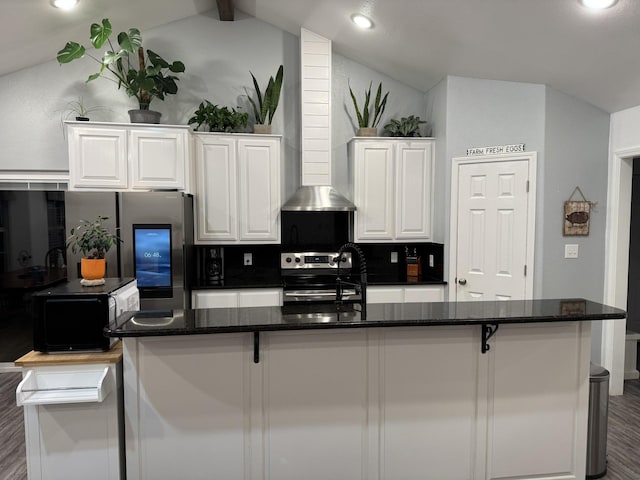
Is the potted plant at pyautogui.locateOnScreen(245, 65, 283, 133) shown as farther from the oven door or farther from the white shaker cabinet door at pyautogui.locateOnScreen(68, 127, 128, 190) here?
the oven door

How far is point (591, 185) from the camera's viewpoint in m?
3.75

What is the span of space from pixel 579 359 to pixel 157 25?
15.6 ft

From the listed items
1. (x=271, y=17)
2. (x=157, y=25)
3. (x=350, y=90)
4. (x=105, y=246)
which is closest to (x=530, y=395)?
(x=105, y=246)

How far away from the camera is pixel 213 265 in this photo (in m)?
4.54

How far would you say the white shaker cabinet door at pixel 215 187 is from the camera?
A: 4.21 meters

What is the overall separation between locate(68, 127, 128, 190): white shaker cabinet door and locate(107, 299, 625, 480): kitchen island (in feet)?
6.83

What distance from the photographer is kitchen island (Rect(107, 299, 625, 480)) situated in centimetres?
214

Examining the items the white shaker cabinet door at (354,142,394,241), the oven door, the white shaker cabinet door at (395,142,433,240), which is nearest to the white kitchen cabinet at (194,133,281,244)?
the oven door

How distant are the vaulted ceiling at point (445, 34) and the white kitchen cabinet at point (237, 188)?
4.18 ft

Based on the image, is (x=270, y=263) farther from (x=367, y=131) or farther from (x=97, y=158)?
(x=97, y=158)

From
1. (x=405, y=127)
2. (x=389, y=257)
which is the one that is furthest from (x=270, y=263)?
(x=405, y=127)

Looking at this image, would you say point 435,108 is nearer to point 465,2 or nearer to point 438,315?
point 465,2

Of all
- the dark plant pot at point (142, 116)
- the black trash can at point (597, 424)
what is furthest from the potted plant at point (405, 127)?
the black trash can at point (597, 424)

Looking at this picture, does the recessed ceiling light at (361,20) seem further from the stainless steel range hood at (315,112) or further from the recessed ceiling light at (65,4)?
the recessed ceiling light at (65,4)
